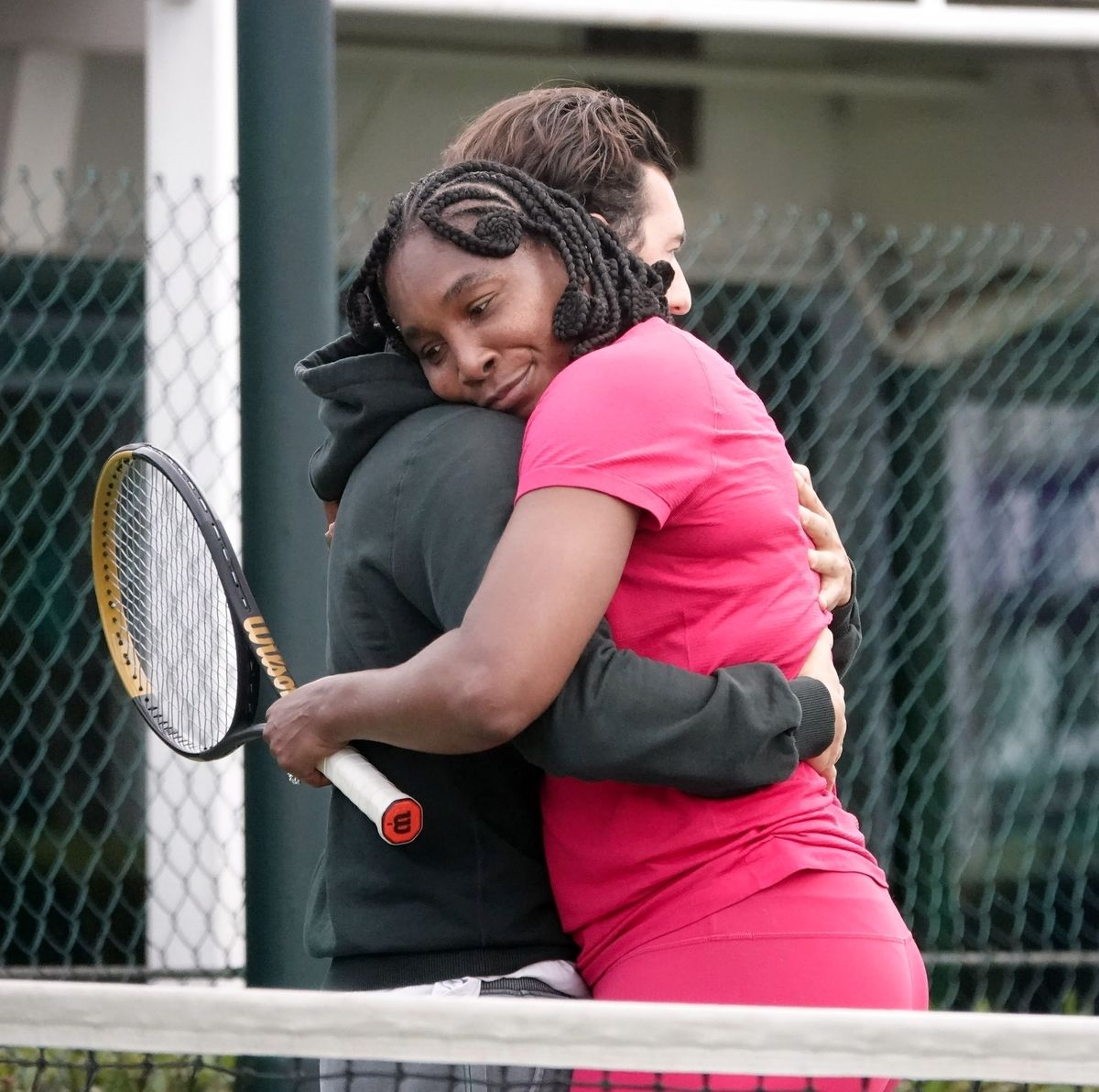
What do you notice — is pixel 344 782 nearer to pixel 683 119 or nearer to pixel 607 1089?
pixel 607 1089

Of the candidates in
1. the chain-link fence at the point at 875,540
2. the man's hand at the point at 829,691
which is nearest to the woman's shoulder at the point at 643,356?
the man's hand at the point at 829,691

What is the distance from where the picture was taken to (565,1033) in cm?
146

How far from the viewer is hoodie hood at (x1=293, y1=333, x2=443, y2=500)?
180cm

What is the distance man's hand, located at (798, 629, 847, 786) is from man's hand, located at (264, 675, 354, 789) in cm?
52

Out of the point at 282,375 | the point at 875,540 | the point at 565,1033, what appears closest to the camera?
the point at 565,1033

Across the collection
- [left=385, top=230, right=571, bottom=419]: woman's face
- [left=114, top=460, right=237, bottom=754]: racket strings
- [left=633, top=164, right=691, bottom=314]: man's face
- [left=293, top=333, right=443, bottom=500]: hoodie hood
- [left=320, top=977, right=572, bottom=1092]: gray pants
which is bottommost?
[left=320, top=977, right=572, bottom=1092]: gray pants

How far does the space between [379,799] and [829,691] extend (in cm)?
50

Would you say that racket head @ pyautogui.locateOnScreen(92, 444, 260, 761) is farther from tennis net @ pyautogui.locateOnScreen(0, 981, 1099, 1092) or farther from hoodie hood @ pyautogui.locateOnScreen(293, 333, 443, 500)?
tennis net @ pyautogui.locateOnScreen(0, 981, 1099, 1092)

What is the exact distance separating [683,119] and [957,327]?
1415 millimetres

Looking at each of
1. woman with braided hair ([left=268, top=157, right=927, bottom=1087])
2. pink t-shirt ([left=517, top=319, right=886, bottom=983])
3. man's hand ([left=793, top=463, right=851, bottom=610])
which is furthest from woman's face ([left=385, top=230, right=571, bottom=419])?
man's hand ([left=793, top=463, right=851, bottom=610])

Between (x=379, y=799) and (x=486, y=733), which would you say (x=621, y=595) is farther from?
(x=379, y=799)

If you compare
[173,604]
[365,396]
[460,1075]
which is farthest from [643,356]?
[173,604]

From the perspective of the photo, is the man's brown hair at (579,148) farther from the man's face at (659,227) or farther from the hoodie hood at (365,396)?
the hoodie hood at (365,396)

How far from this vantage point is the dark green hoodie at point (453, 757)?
1.60 metres
